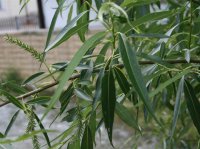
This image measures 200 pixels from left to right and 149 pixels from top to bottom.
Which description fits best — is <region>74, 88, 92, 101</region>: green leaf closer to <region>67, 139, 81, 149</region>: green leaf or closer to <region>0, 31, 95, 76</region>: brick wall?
<region>67, 139, 81, 149</region>: green leaf

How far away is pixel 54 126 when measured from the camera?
2762mm

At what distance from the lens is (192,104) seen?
19.4 inches

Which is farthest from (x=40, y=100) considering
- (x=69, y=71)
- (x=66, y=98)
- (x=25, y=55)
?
(x=25, y=55)

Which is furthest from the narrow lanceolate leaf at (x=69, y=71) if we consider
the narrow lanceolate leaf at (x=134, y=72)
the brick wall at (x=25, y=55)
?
the brick wall at (x=25, y=55)

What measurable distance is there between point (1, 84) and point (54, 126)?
2258 millimetres

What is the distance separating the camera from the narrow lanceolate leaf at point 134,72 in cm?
34

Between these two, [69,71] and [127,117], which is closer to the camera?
[69,71]

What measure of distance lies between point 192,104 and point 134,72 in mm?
176

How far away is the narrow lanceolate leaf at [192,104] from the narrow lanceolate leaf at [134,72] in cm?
16

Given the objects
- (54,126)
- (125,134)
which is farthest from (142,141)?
(54,126)

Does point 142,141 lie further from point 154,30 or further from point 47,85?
point 47,85

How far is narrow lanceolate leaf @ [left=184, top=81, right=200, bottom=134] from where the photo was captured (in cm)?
49

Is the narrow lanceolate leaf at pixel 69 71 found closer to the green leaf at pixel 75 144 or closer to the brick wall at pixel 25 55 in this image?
the green leaf at pixel 75 144

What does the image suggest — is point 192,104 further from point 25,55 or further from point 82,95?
point 25,55
